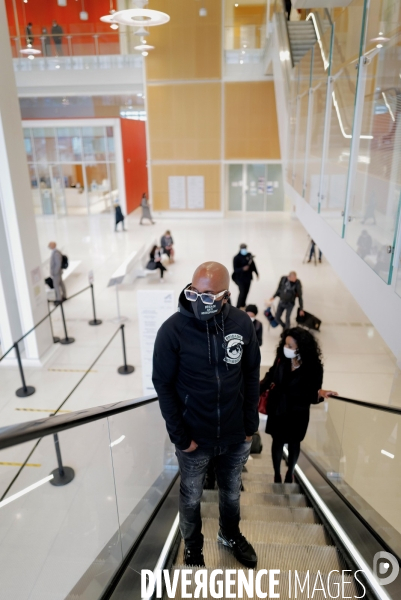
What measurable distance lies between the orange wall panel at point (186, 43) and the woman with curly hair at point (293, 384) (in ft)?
64.7

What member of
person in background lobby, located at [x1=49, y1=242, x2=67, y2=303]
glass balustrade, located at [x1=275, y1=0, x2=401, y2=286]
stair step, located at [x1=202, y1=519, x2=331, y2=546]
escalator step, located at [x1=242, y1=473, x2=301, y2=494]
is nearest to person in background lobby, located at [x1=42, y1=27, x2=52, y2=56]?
person in background lobby, located at [x1=49, y1=242, x2=67, y2=303]

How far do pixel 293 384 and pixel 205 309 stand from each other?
1608 mm

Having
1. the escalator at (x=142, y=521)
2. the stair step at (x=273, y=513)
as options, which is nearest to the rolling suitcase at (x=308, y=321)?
the escalator at (x=142, y=521)

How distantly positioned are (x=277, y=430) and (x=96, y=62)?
20223mm

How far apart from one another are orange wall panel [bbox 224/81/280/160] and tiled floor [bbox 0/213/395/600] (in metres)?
3.21

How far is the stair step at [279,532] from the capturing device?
2898mm

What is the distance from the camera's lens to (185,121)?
822 inches

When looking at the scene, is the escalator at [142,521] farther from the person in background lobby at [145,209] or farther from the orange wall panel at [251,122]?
the orange wall panel at [251,122]

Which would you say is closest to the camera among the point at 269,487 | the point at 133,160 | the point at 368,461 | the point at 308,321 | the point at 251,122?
the point at 368,461

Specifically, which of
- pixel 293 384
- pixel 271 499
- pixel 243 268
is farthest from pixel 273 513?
pixel 243 268

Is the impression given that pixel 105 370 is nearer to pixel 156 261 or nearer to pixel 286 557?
pixel 156 261

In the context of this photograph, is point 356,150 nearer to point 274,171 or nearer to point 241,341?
point 241,341

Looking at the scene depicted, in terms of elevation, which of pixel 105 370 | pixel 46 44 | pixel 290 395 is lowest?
pixel 105 370

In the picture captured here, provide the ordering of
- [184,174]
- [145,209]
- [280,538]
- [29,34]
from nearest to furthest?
1. [280,538]
2. [29,34]
3. [145,209]
4. [184,174]
